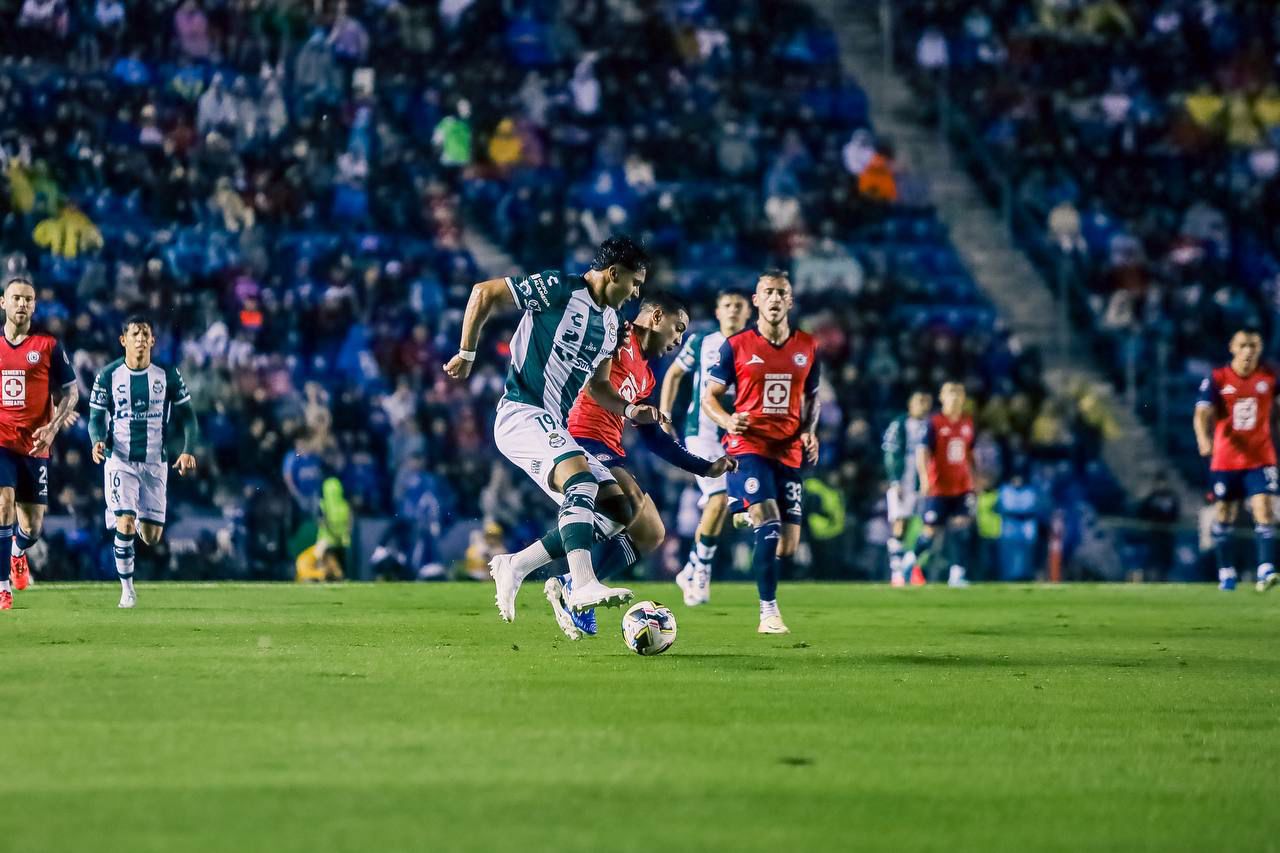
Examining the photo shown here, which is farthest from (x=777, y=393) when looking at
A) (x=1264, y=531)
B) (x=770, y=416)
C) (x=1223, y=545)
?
(x=1223, y=545)

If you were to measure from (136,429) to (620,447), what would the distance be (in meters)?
5.49

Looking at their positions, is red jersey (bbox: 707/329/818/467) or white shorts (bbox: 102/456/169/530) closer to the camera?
red jersey (bbox: 707/329/818/467)

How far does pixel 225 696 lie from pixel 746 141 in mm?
24563

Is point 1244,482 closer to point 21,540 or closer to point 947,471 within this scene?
point 947,471

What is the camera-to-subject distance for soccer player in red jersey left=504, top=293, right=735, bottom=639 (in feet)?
41.9

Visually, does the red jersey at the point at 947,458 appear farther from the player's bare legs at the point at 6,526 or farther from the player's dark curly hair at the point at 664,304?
the player's bare legs at the point at 6,526

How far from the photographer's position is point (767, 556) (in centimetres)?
1404

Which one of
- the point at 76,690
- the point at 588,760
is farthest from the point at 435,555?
the point at 588,760

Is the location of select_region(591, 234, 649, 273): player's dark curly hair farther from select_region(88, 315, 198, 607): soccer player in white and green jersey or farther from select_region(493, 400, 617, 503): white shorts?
select_region(88, 315, 198, 607): soccer player in white and green jersey

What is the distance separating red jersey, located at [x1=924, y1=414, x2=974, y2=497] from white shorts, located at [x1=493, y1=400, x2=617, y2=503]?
13.0m

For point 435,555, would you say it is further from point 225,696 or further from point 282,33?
point 225,696

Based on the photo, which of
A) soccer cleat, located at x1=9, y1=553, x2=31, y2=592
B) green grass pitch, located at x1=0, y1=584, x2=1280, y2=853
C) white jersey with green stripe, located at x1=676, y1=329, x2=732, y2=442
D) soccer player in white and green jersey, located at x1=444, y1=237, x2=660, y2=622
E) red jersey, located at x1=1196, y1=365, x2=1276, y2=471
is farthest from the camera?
red jersey, located at x1=1196, y1=365, x2=1276, y2=471

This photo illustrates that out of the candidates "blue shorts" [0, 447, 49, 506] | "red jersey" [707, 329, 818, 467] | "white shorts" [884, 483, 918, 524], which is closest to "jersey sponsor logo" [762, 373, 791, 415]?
"red jersey" [707, 329, 818, 467]

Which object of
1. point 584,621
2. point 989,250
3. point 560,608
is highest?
point 989,250
